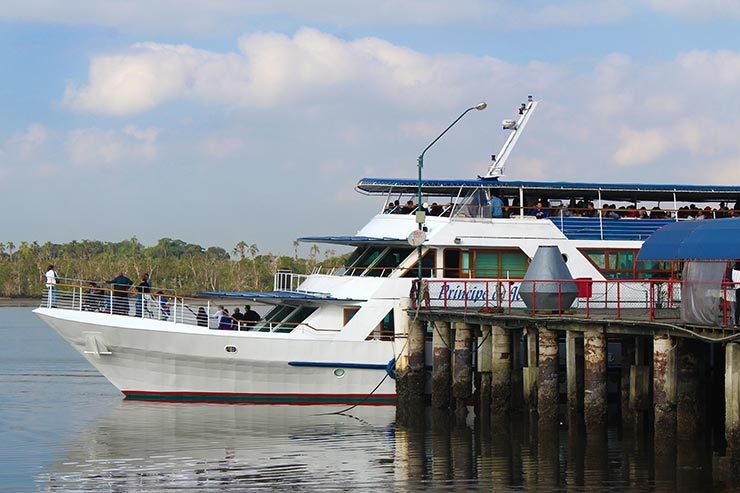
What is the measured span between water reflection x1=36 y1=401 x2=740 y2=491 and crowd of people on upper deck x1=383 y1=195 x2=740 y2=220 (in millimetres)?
6538

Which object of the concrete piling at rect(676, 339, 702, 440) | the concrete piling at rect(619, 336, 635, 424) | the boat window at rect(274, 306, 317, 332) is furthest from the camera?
the boat window at rect(274, 306, 317, 332)

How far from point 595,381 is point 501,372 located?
372cm

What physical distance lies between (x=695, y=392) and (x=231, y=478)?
30.6 feet

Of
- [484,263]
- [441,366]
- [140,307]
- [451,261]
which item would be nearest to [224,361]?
[140,307]

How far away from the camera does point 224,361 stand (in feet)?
112

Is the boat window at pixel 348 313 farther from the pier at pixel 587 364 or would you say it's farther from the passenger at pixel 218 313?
the passenger at pixel 218 313

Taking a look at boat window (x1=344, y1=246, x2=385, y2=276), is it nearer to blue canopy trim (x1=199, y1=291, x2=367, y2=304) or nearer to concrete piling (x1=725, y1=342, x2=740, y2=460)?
blue canopy trim (x1=199, y1=291, x2=367, y2=304)

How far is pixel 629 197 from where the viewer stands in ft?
127

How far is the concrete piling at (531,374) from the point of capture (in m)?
31.0

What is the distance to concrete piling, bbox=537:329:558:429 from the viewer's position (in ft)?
96.1

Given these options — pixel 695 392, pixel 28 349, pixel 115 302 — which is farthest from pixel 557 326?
pixel 28 349

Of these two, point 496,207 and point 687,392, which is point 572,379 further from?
point 496,207

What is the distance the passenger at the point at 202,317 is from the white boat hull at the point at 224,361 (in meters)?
0.92

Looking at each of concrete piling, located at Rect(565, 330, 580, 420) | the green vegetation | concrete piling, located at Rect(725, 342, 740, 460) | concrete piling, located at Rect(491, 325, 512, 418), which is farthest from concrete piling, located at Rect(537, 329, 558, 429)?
the green vegetation
